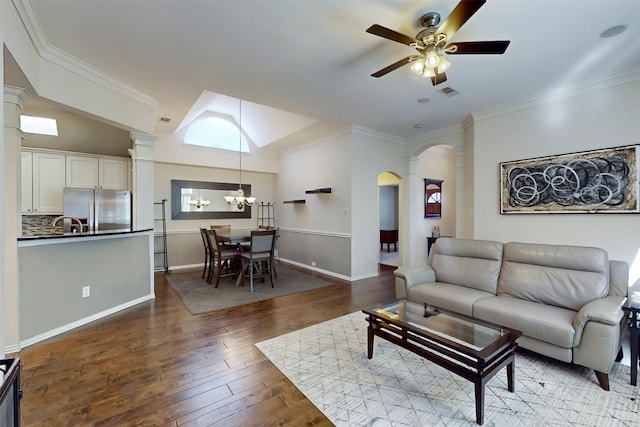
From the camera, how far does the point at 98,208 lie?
5.04 meters

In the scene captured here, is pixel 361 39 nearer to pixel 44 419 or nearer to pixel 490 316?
pixel 490 316

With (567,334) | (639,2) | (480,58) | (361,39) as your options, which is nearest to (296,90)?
(361,39)

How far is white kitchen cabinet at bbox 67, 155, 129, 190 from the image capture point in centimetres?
516

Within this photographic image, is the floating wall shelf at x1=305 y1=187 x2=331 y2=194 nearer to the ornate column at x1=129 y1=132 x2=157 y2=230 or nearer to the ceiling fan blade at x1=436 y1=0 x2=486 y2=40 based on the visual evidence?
the ornate column at x1=129 y1=132 x2=157 y2=230

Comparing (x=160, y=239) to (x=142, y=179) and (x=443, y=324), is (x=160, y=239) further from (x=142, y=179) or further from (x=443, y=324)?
(x=443, y=324)

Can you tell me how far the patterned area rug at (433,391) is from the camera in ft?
5.75

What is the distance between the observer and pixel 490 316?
258cm

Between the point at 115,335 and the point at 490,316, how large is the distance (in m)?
3.84

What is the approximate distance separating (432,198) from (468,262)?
3.67 m

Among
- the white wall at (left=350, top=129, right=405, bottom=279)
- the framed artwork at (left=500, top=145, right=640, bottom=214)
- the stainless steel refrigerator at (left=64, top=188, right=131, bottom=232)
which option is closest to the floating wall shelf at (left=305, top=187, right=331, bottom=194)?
the white wall at (left=350, top=129, right=405, bottom=279)

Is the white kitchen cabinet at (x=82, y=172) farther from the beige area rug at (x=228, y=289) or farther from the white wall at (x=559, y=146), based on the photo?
the white wall at (x=559, y=146)

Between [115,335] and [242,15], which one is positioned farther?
[115,335]

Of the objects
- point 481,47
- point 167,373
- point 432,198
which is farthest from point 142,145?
point 432,198

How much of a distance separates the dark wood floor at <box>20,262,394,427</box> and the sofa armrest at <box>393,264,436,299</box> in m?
0.81
